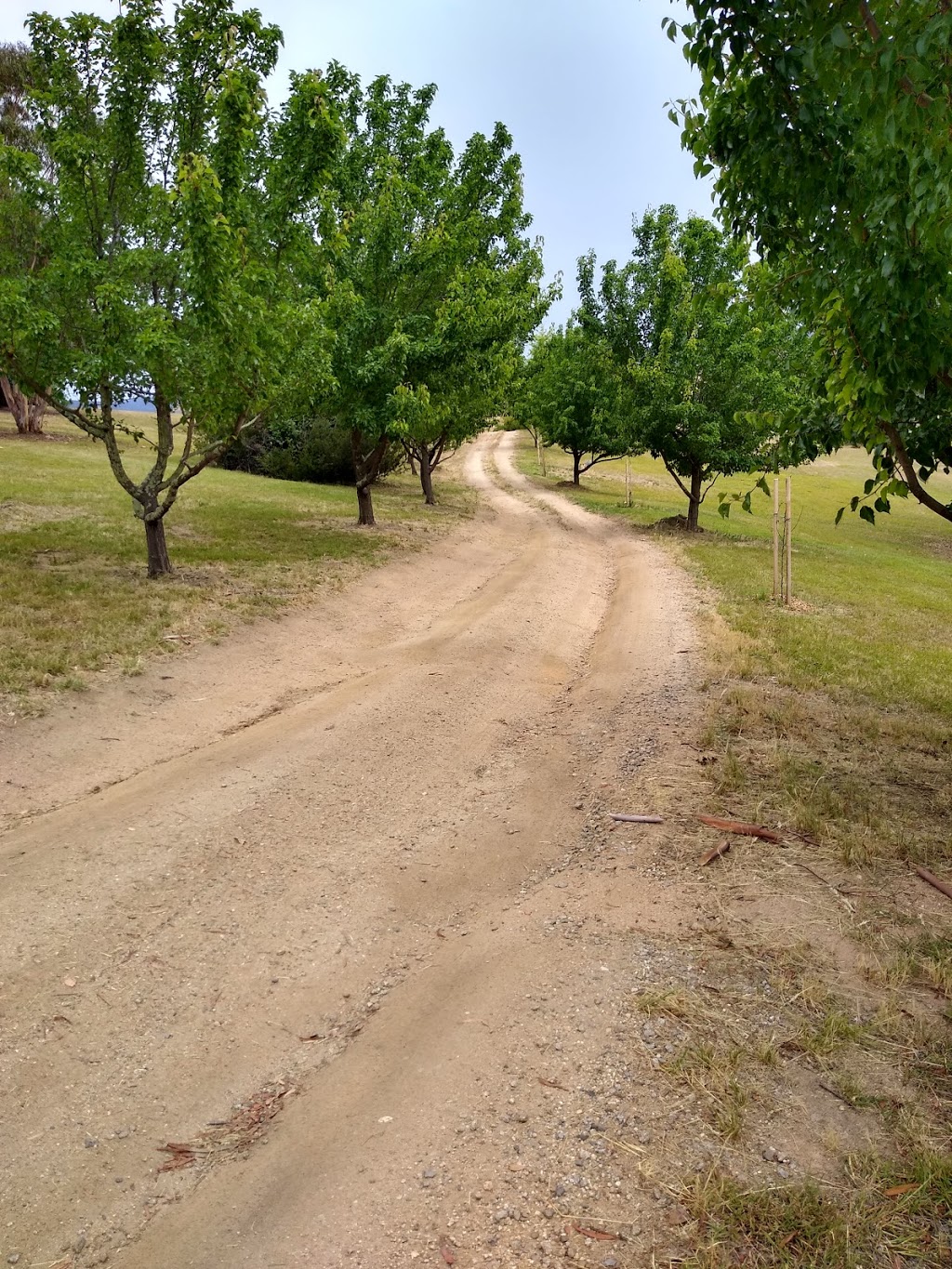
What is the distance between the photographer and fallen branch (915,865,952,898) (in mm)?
5364

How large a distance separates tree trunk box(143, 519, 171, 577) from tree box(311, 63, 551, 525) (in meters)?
5.36

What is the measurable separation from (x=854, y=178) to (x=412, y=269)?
1475cm

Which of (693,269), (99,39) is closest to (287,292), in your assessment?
(99,39)

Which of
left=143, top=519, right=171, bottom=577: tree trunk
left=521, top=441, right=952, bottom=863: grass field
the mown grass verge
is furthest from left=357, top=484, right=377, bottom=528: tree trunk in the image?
the mown grass verge

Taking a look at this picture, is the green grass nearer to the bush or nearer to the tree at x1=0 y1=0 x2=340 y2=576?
the tree at x1=0 y1=0 x2=340 y2=576

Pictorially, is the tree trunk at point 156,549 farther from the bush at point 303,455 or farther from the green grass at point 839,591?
the bush at point 303,455

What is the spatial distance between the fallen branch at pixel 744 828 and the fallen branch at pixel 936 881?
0.93 metres

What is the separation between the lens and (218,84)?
1200 cm

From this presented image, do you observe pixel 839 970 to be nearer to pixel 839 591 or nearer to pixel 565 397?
pixel 839 591

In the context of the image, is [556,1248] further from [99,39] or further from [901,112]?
[99,39]

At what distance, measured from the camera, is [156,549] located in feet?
44.5

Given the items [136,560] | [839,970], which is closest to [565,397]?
[136,560]

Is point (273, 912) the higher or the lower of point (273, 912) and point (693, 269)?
the lower

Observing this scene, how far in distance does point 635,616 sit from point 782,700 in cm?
507
